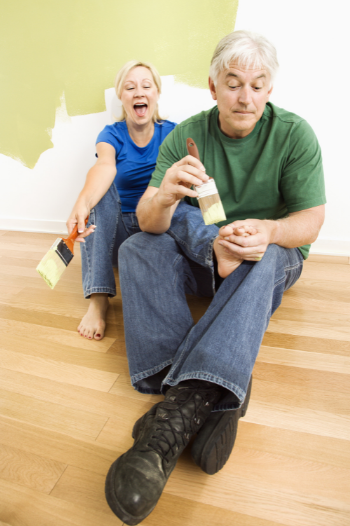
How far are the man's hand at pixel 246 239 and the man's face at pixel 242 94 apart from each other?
34 centimetres

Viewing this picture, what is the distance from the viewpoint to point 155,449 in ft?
2.36

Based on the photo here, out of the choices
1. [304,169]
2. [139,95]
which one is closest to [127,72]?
[139,95]

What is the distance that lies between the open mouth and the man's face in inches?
21.8

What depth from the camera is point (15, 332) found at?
4.49ft

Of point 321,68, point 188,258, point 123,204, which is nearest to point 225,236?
point 188,258

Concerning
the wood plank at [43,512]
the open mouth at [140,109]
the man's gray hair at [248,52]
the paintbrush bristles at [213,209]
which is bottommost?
the wood plank at [43,512]

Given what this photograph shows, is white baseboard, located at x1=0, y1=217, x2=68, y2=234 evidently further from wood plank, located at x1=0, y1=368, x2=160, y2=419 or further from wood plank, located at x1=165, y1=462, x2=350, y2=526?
wood plank, located at x1=165, y1=462, x2=350, y2=526

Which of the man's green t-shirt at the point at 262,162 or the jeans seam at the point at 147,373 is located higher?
the man's green t-shirt at the point at 262,162

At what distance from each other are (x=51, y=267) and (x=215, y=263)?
51 centimetres

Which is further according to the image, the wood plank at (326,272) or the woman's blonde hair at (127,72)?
the wood plank at (326,272)

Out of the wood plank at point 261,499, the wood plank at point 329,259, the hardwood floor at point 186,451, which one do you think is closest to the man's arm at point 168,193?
the hardwood floor at point 186,451

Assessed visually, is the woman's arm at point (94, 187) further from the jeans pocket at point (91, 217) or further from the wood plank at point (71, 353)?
the wood plank at point (71, 353)

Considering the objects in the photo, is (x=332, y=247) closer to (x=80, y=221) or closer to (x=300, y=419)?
(x=300, y=419)

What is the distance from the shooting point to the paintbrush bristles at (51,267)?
0.98 meters
